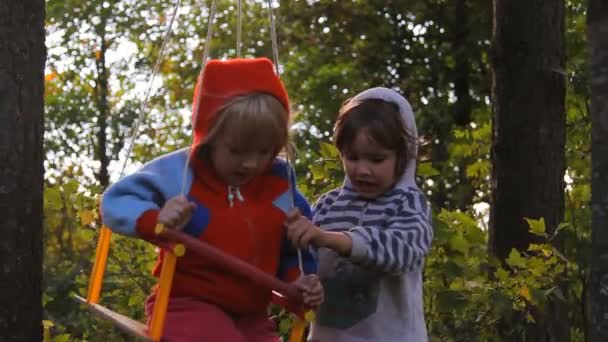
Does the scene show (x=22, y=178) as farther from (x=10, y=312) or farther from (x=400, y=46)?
(x=400, y=46)

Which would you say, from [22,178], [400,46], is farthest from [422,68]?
[22,178]

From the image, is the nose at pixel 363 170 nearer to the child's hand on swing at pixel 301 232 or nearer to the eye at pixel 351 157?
the eye at pixel 351 157

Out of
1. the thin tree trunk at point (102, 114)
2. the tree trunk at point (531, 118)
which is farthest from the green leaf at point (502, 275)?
Result: the thin tree trunk at point (102, 114)

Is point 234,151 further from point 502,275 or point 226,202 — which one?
point 502,275

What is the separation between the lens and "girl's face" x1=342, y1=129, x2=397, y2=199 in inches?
165

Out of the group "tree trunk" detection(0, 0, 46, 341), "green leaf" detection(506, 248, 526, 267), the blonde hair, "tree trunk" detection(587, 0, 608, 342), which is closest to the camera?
the blonde hair

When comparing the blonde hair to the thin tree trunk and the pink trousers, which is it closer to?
the pink trousers

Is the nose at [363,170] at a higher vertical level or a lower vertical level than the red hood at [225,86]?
lower

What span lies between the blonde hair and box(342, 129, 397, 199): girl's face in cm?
29

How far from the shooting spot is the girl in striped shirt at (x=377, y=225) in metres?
4.19

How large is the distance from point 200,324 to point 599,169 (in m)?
1.33

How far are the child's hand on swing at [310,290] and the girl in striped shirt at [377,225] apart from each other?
0.78 feet

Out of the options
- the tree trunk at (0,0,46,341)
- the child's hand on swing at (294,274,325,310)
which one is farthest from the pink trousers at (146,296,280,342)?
the tree trunk at (0,0,46,341)

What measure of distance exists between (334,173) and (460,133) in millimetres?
3770
